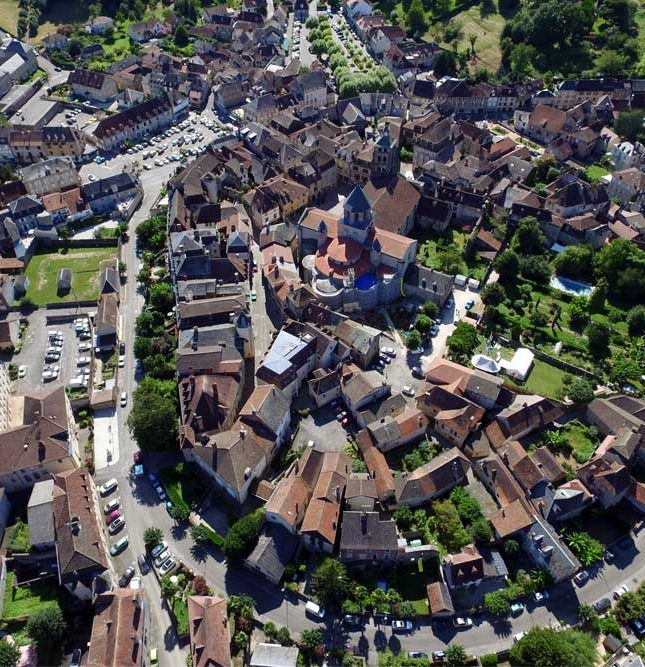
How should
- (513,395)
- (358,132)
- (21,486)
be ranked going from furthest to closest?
1. (358,132)
2. (513,395)
3. (21,486)

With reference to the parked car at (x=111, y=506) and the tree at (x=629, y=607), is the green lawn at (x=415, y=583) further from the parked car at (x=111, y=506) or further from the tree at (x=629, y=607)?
the parked car at (x=111, y=506)

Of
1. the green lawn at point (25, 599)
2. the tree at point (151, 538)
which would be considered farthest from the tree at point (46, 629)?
the tree at point (151, 538)

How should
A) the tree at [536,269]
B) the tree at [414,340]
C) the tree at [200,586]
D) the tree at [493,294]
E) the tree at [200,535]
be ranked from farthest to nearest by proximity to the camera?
the tree at [536,269]
the tree at [493,294]
the tree at [414,340]
the tree at [200,535]
the tree at [200,586]

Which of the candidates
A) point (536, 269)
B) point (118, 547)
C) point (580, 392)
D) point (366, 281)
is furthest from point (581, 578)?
point (118, 547)

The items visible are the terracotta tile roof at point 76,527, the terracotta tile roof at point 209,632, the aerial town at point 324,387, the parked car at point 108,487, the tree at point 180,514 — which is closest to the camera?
the terracotta tile roof at point 209,632

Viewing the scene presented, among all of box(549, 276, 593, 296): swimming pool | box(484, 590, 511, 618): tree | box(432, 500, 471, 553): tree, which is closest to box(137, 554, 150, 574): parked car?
box(432, 500, 471, 553): tree

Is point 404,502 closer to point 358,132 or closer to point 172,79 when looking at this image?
point 358,132

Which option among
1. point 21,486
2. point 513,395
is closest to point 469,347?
point 513,395

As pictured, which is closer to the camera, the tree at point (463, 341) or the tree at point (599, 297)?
the tree at point (463, 341)
